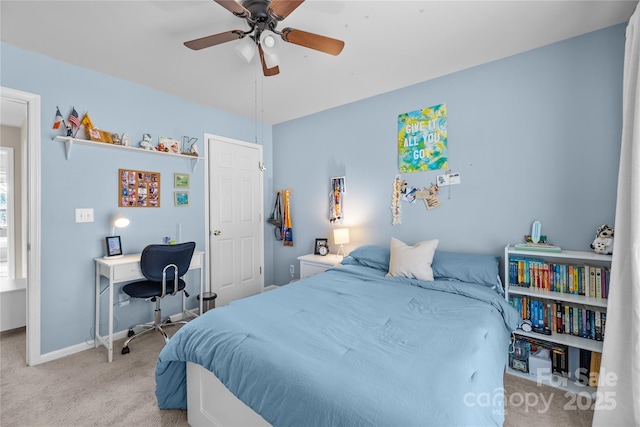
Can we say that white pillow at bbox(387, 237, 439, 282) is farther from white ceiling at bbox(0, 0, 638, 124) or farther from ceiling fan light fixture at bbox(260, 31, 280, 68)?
ceiling fan light fixture at bbox(260, 31, 280, 68)

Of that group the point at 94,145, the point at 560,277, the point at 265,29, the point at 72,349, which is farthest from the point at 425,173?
the point at 72,349

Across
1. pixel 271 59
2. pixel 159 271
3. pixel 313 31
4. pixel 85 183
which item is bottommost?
pixel 159 271

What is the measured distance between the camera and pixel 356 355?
4.11 ft

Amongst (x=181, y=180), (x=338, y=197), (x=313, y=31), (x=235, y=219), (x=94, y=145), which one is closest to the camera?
(x=313, y=31)

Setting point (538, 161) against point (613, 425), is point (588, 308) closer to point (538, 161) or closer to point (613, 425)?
point (613, 425)

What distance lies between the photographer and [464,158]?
2.70 meters

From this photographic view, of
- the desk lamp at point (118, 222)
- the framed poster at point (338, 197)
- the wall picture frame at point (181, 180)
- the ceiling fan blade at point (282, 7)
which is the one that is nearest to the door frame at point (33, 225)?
the desk lamp at point (118, 222)

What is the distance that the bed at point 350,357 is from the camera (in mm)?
998

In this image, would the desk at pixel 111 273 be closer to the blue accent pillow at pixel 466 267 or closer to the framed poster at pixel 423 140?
the blue accent pillow at pixel 466 267

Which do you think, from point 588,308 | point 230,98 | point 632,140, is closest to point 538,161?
point 632,140

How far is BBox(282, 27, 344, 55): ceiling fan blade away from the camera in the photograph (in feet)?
5.59

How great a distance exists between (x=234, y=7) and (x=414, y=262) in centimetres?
217

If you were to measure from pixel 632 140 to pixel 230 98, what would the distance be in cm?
338

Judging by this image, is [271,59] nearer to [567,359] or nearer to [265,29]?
[265,29]
